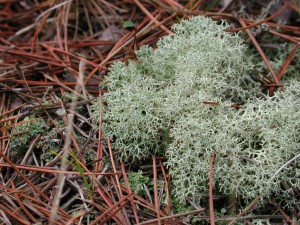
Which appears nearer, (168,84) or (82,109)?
(168,84)

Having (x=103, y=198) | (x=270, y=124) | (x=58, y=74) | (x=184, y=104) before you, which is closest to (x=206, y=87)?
(x=184, y=104)

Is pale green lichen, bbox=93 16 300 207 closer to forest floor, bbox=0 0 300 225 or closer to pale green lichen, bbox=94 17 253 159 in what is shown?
pale green lichen, bbox=94 17 253 159

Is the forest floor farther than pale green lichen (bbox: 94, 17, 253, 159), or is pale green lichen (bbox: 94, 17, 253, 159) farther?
pale green lichen (bbox: 94, 17, 253, 159)

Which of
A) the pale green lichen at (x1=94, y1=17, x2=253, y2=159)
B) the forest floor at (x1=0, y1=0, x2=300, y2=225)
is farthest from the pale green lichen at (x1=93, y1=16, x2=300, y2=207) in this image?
the forest floor at (x1=0, y1=0, x2=300, y2=225)

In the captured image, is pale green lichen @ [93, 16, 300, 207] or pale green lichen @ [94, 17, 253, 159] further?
pale green lichen @ [94, 17, 253, 159]

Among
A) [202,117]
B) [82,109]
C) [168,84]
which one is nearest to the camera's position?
[202,117]

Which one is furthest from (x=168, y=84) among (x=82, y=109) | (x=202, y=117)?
(x=82, y=109)

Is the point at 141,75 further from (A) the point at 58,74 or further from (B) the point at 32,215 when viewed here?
(B) the point at 32,215

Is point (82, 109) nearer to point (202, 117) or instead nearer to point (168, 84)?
point (168, 84)

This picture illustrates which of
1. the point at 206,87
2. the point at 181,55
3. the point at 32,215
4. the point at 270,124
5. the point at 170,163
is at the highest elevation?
the point at 181,55

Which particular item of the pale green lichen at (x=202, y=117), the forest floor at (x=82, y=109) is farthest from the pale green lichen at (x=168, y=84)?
the forest floor at (x=82, y=109)

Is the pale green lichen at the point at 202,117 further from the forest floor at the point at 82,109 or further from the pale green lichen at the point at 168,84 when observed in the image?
the forest floor at the point at 82,109
